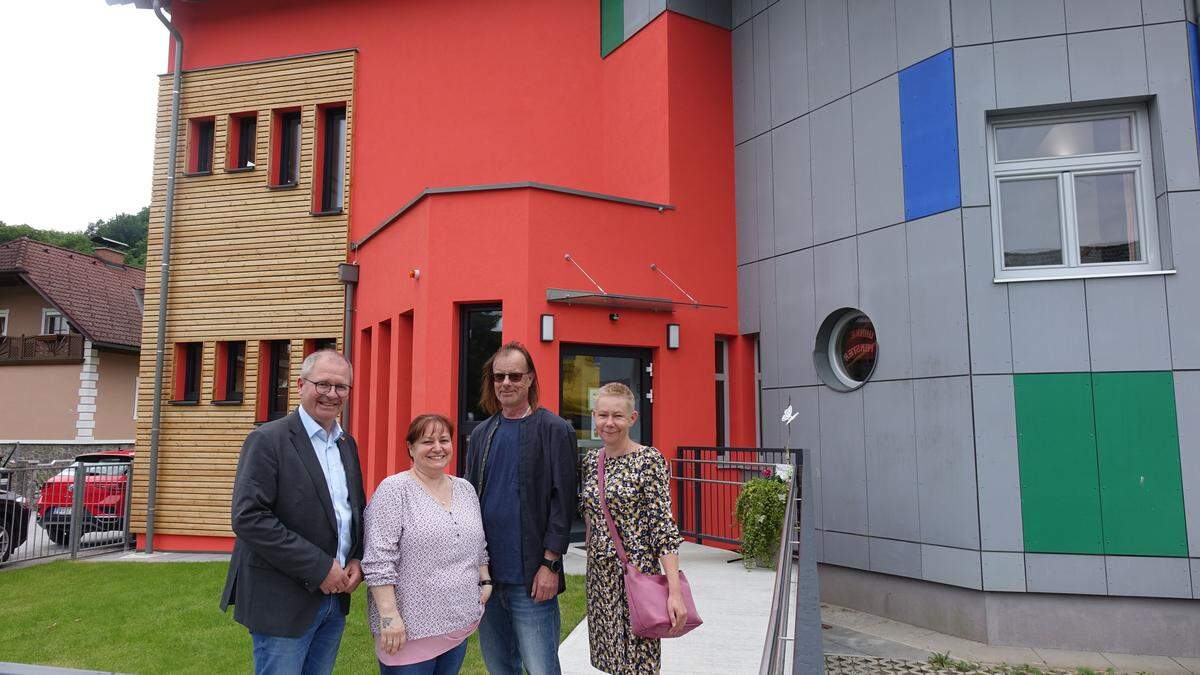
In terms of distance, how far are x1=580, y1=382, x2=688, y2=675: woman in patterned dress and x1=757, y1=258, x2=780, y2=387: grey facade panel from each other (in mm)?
6247

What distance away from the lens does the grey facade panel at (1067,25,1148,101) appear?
640cm

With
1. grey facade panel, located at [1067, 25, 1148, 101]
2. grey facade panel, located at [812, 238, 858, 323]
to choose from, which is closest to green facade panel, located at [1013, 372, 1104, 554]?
grey facade panel, located at [812, 238, 858, 323]

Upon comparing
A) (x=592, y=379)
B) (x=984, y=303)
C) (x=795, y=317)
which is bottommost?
(x=592, y=379)

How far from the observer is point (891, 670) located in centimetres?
582

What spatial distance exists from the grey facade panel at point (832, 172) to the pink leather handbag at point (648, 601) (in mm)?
6089

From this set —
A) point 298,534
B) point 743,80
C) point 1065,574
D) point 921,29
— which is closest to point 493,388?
point 298,534

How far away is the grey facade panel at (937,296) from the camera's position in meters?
6.73

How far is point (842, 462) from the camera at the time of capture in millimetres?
7762

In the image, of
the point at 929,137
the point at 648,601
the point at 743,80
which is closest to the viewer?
the point at 648,601

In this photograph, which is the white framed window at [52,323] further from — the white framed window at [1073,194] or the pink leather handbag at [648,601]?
the pink leather handbag at [648,601]

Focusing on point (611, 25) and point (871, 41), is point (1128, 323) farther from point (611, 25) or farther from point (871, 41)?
point (611, 25)

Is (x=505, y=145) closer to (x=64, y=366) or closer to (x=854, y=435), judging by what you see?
(x=854, y=435)

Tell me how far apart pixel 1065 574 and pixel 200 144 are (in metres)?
13.4

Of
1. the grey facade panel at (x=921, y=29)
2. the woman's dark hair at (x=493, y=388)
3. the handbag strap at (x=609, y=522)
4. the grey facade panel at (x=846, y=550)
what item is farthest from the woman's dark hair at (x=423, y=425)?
the grey facade panel at (x=921, y=29)
